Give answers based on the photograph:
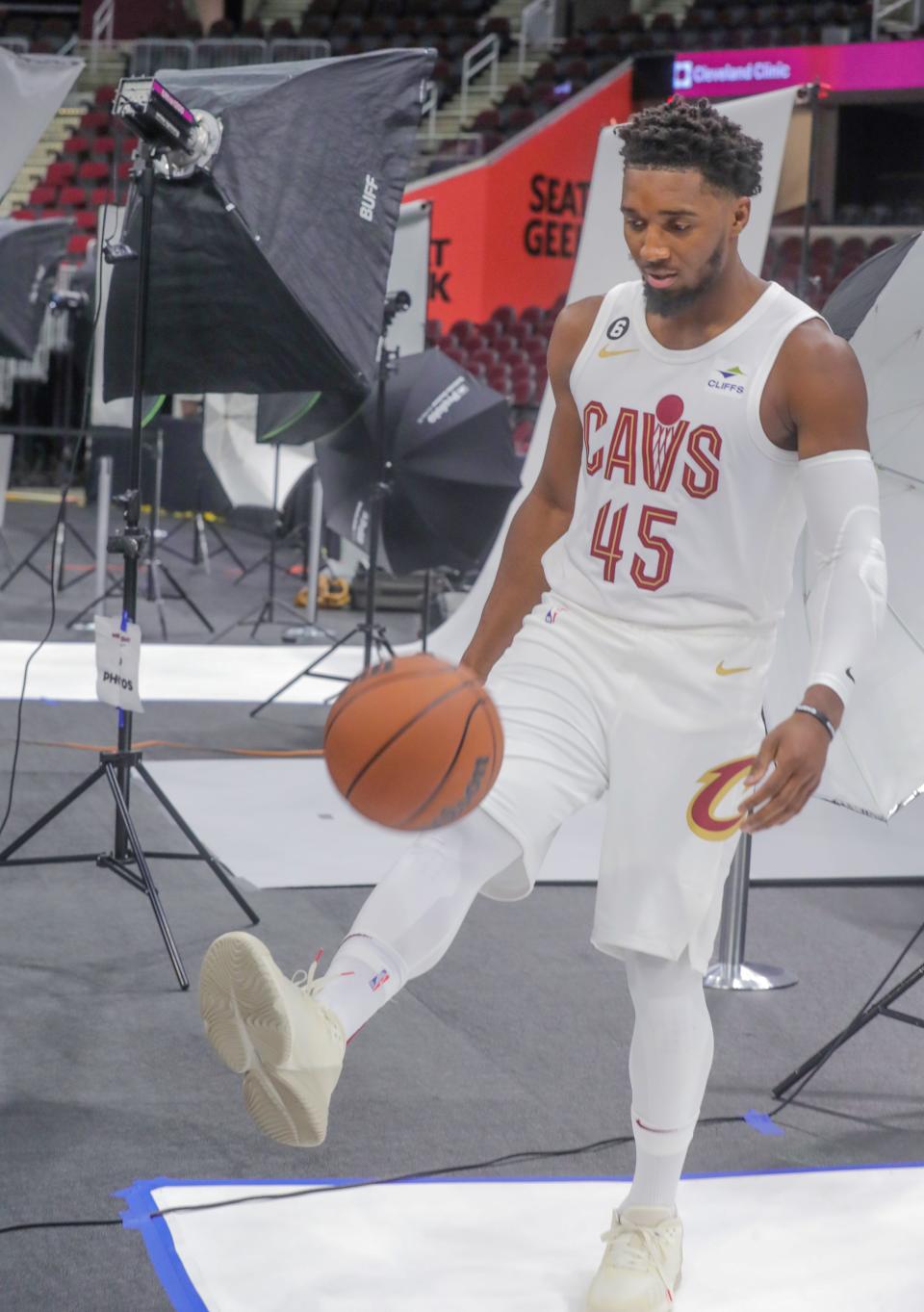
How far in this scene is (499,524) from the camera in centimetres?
604

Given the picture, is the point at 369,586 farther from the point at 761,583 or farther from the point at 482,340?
the point at 482,340

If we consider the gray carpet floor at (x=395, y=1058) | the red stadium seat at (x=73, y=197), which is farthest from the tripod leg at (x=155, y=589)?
the red stadium seat at (x=73, y=197)

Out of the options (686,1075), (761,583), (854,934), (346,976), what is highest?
(761,583)

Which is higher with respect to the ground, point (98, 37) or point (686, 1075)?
point (98, 37)

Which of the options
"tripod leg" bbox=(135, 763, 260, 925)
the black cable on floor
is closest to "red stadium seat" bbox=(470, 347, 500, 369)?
"tripod leg" bbox=(135, 763, 260, 925)

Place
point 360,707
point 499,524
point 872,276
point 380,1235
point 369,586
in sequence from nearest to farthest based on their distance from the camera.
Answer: point 360,707
point 380,1235
point 872,276
point 369,586
point 499,524

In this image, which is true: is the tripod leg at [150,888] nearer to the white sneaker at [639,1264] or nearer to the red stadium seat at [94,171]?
the white sneaker at [639,1264]

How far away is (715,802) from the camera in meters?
2.03

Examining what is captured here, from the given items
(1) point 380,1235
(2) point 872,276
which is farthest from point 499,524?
(1) point 380,1235

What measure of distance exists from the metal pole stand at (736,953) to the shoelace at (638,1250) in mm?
1435

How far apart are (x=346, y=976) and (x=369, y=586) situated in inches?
148

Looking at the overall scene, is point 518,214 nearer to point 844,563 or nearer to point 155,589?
point 155,589

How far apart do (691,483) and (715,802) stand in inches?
15.9

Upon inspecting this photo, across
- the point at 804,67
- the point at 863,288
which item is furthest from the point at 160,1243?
the point at 804,67
